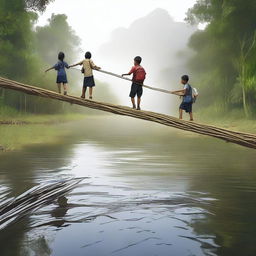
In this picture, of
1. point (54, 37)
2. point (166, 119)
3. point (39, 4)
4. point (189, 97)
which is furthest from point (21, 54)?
point (166, 119)

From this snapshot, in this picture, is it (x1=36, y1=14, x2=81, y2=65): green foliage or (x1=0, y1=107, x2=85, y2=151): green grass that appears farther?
(x1=36, y1=14, x2=81, y2=65): green foliage

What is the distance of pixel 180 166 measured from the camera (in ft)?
61.7

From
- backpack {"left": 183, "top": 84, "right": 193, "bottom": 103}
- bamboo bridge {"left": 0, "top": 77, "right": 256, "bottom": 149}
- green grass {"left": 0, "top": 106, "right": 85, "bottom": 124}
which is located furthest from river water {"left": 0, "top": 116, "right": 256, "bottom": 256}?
green grass {"left": 0, "top": 106, "right": 85, "bottom": 124}

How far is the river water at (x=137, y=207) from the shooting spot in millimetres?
9266

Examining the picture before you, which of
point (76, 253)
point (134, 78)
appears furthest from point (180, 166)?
point (76, 253)

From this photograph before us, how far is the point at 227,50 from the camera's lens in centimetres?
4166

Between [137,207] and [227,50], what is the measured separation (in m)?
32.1

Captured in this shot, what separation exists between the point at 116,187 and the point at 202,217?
3.87m

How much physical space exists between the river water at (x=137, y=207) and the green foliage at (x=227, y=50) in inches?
528

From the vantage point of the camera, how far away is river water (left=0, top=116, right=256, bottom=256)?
9266 millimetres

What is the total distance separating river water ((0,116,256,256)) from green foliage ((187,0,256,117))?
13.4 metres

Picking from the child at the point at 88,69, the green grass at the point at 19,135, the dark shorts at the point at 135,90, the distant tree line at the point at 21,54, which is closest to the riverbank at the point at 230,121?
the green grass at the point at 19,135

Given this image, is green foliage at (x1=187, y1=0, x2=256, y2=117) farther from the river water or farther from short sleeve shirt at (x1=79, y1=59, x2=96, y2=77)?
short sleeve shirt at (x1=79, y1=59, x2=96, y2=77)

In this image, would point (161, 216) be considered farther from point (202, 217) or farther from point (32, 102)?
point (32, 102)
